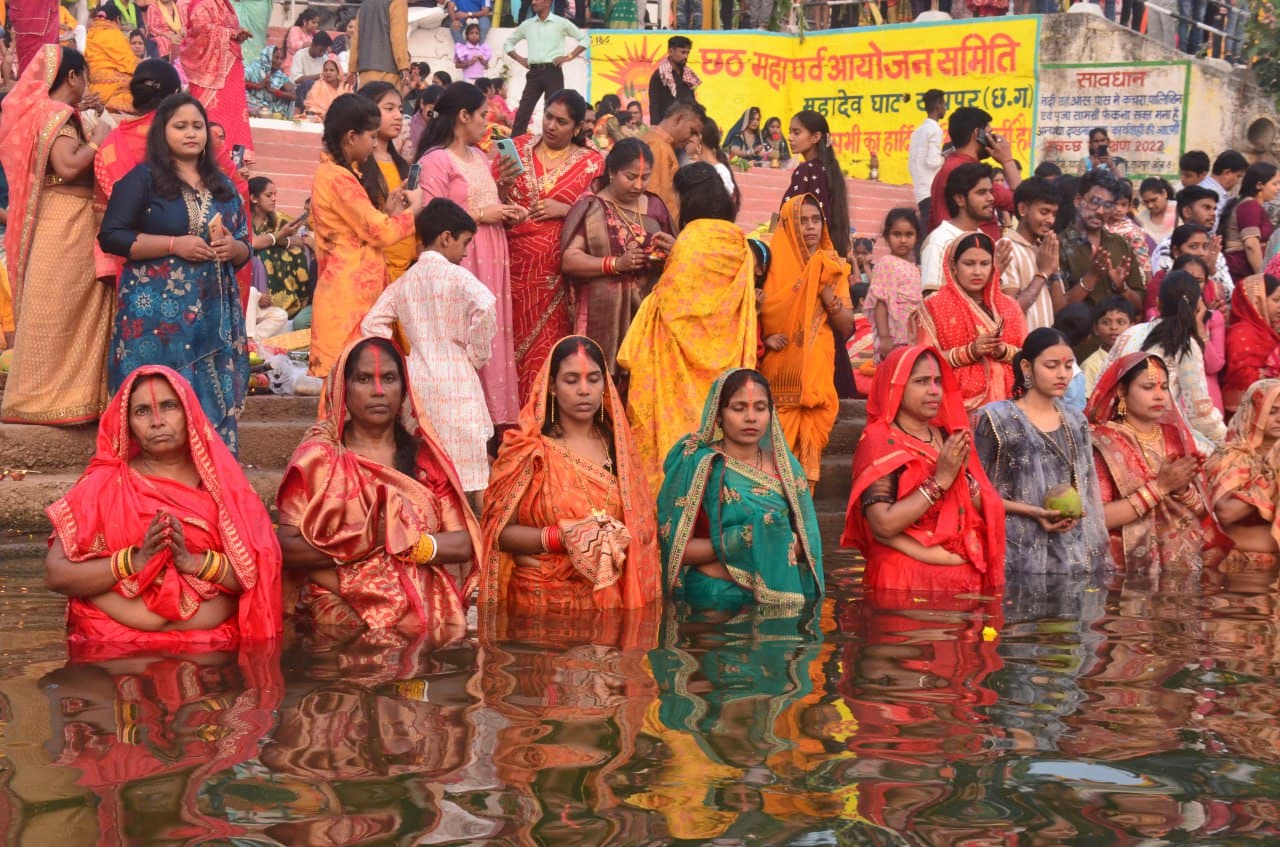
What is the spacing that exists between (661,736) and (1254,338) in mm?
6816

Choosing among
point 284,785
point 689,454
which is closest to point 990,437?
point 689,454

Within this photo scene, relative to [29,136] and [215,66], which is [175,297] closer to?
[29,136]

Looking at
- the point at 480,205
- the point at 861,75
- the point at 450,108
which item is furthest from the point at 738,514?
the point at 861,75

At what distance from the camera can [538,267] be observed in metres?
9.00

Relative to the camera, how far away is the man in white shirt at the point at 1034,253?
9.67 m

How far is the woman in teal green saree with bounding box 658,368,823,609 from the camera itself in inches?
275

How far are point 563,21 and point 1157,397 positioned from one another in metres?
9.47

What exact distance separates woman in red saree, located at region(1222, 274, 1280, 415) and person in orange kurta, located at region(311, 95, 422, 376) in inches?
203

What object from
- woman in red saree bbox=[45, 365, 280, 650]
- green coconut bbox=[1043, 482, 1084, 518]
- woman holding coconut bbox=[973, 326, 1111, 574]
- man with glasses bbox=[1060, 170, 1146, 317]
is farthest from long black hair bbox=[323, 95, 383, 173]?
man with glasses bbox=[1060, 170, 1146, 317]

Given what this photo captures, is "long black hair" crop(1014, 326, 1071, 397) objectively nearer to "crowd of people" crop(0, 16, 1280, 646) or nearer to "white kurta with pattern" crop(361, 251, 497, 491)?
"crowd of people" crop(0, 16, 1280, 646)

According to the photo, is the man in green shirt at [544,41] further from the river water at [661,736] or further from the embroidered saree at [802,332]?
the river water at [661,736]

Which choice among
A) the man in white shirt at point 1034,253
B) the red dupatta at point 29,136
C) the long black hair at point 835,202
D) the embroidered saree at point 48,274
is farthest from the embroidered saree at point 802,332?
the red dupatta at point 29,136

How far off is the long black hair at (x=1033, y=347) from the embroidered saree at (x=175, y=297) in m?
3.53

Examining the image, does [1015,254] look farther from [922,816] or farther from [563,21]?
[563,21]
